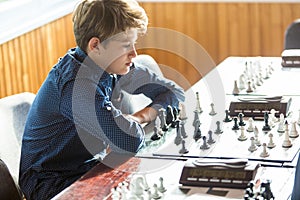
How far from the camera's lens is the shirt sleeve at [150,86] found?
330 cm

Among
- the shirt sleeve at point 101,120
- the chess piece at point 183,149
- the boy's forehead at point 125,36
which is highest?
the boy's forehead at point 125,36

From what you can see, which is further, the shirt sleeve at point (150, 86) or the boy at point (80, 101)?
the shirt sleeve at point (150, 86)

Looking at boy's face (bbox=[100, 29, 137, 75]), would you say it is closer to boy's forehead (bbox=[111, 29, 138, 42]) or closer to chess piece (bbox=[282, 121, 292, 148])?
boy's forehead (bbox=[111, 29, 138, 42])

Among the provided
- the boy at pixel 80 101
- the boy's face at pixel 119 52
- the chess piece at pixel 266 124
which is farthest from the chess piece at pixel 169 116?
the chess piece at pixel 266 124

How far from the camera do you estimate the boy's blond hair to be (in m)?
2.87

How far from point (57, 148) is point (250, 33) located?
2.74 metres

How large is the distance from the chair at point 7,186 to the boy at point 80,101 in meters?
0.13

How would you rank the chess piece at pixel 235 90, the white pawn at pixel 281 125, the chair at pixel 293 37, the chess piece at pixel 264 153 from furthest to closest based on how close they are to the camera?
1. the chair at pixel 293 37
2. the chess piece at pixel 235 90
3. the white pawn at pixel 281 125
4. the chess piece at pixel 264 153

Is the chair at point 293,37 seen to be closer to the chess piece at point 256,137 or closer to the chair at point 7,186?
the chess piece at point 256,137

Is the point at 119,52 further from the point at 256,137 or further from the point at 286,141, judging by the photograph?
the point at 286,141

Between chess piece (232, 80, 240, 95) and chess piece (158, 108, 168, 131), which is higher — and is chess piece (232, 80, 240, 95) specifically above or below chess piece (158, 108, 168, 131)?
below

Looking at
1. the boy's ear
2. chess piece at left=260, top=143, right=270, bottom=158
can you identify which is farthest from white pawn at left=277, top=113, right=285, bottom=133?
the boy's ear

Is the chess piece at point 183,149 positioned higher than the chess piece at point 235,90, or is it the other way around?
the chess piece at point 183,149

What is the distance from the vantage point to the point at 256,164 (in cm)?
243
